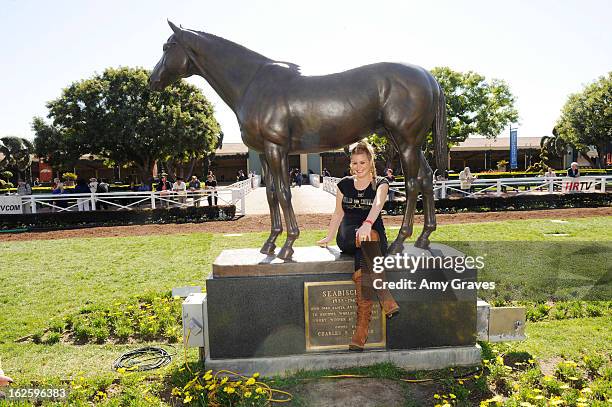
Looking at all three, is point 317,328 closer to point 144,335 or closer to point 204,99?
point 144,335

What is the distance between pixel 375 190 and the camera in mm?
3545

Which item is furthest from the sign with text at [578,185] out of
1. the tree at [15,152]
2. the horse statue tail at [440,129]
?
the tree at [15,152]

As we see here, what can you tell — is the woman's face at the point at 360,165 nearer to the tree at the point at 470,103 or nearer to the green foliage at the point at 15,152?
the tree at the point at 470,103

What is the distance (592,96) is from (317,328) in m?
35.9

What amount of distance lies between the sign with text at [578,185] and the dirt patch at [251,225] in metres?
2.59

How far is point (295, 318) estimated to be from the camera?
3557 mm

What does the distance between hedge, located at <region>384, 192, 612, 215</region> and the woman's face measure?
1099 cm

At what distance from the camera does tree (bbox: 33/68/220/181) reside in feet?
76.1

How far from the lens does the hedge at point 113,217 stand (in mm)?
14141

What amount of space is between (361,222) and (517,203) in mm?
13353

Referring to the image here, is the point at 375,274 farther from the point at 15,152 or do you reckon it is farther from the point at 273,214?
the point at 15,152

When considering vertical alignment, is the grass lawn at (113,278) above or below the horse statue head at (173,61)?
below

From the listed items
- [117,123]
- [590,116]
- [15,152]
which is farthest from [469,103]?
[15,152]

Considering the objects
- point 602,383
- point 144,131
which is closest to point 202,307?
point 602,383
